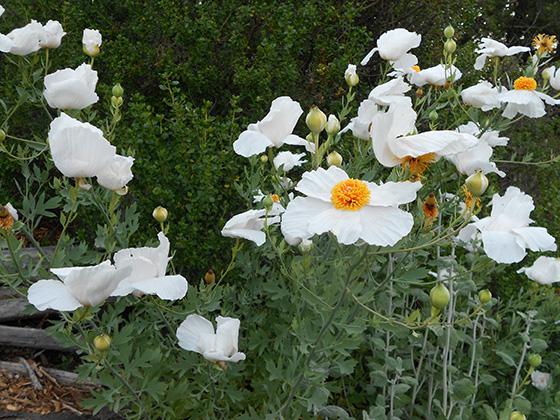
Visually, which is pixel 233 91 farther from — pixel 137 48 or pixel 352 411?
pixel 352 411

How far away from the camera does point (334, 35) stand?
3.54 m

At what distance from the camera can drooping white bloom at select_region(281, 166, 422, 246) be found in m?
1.10

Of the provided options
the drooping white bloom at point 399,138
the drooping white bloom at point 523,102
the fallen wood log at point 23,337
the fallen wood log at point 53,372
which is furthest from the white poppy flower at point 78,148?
the fallen wood log at point 23,337

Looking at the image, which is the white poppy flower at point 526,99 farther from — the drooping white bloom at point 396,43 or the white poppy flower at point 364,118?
the white poppy flower at point 364,118

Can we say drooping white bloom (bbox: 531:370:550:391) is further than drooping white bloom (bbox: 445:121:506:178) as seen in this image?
Yes

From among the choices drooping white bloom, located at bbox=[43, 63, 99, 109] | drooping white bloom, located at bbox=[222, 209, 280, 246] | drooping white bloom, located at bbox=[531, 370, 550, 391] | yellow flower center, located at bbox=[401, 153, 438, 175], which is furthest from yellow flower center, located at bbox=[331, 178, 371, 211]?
drooping white bloom, located at bbox=[531, 370, 550, 391]

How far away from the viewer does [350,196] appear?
3.84 ft

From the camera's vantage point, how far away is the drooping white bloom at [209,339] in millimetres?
1532

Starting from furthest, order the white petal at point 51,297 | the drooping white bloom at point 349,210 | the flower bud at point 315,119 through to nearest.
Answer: the flower bud at point 315,119 < the white petal at point 51,297 < the drooping white bloom at point 349,210

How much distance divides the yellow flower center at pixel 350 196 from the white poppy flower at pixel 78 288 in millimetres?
541

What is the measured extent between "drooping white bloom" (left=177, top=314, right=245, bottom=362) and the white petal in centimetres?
41

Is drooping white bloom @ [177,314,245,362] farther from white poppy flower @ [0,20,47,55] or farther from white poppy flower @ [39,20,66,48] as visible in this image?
white poppy flower @ [39,20,66,48]

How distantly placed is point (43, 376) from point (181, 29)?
6.96 ft

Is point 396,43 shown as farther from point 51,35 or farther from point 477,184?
point 51,35
